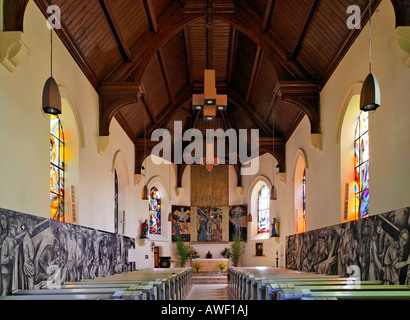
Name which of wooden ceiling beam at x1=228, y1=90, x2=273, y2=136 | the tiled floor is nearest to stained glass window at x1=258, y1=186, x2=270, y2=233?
wooden ceiling beam at x1=228, y1=90, x2=273, y2=136

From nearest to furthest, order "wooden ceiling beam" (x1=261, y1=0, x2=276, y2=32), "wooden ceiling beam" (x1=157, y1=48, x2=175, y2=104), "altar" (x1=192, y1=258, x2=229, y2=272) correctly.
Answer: "wooden ceiling beam" (x1=261, y1=0, x2=276, y2=32) → "wooden ceiling beam" (x1=157, y1=48, x2=175, y2=104) → "altar" (x1=192, y1=258, x2=229, y2=272)

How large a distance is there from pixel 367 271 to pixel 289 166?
8676 millimetres

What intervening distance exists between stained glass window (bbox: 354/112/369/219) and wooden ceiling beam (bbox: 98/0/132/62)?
18.4 ft

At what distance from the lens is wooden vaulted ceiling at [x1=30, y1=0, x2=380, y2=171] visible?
8.99 m

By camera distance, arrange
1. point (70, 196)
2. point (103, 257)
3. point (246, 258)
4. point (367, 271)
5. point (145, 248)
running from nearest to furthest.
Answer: point (367, 271) < point (70, 196) < point (103, 257) < point (145, 248) < point (246, 258)

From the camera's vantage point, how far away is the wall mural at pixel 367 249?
5.87 metres

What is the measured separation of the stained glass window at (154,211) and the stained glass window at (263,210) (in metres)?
4.82

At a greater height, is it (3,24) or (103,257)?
(3,24)

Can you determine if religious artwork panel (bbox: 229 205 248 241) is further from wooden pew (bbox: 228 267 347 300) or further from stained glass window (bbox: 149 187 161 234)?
wooden pew (bbox: 228 267 347 300)

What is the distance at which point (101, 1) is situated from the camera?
8.69 m

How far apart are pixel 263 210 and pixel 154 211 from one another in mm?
5159

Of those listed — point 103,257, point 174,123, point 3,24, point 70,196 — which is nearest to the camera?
point 3,24

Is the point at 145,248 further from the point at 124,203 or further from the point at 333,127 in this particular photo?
the point at 333,127

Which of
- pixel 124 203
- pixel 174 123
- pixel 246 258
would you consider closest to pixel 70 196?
pixel 124 203
